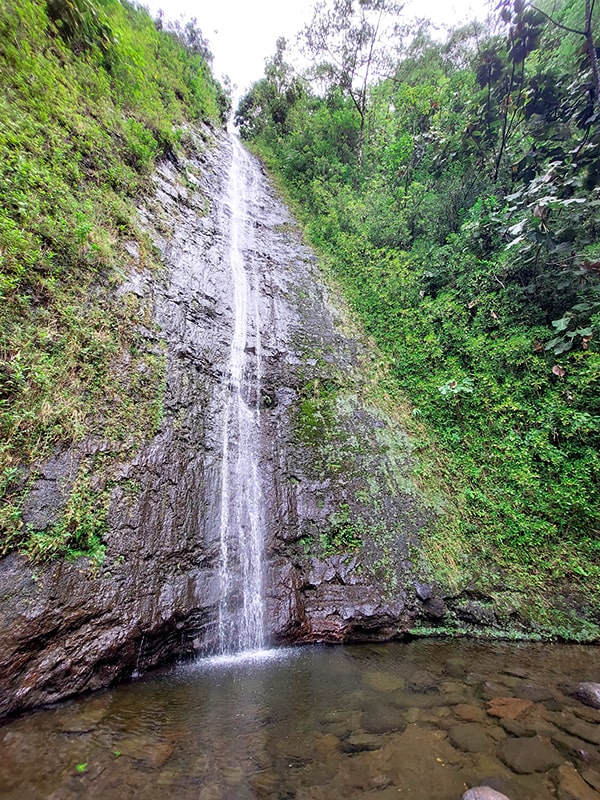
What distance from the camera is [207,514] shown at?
4621mm

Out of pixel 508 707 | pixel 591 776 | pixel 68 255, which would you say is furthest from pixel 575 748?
pixel 68 255

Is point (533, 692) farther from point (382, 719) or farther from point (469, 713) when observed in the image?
point (382, 719)

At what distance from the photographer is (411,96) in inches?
394

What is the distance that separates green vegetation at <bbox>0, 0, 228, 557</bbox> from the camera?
358 centimetres

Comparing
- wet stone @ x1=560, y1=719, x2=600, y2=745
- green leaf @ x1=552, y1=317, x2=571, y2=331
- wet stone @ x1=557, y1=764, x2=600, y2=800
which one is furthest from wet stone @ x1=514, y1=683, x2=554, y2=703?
green leaf @ x1=552, y1=317, x2=571, y2=331

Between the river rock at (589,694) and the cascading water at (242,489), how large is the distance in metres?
3.00

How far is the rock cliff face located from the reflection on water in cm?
45

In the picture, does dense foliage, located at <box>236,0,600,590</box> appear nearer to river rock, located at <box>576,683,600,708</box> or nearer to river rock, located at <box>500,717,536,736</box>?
river rock, located at <box>576,683,600,708</box>

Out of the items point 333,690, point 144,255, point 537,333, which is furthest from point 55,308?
point 537,333

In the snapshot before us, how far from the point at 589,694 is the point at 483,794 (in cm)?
169

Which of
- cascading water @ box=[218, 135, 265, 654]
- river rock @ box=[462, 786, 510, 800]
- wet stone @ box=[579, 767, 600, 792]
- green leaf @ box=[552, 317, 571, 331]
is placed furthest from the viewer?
green leaf @ box=[552, 317, 571, 331]

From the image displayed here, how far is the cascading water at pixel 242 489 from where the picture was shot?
161 inches

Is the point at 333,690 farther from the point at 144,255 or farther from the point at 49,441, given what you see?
the point at 144,255

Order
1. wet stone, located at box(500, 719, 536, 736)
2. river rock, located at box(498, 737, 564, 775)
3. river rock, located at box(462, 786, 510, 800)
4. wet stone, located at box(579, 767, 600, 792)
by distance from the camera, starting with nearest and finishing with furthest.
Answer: river rock, located at box(462, 786, 510, 800) < wet stone, located at box(579, 767, 600, 792) < river rock, located at box(498, 737, 564, 775) < wet stone, located at box(500, 719, 536, 736)
